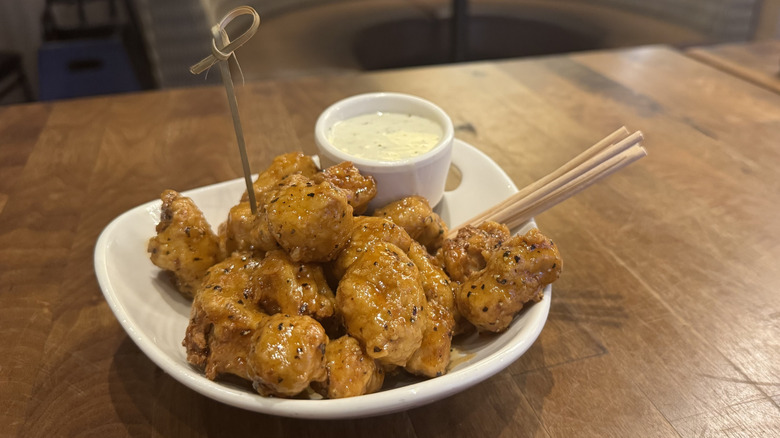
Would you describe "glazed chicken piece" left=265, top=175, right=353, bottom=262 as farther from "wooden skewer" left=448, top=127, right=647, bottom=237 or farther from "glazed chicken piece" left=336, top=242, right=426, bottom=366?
"wooden skewer" left=448, top=127, right=647, bottom=237

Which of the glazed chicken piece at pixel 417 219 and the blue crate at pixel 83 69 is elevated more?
the glazed chicken piece at pixel 417 219

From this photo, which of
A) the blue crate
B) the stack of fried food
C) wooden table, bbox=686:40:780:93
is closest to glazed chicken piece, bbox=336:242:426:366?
the stack of fried food

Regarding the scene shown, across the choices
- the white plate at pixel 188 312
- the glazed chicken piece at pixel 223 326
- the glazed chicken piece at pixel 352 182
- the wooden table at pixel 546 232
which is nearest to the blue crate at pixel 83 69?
the wooden table at pixel 546 232

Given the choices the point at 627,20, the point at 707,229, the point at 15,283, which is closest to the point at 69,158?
the point at 15,283

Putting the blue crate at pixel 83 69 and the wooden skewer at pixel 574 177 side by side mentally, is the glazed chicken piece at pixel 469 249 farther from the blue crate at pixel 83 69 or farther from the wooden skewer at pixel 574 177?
the blue crate at pixel 83 69

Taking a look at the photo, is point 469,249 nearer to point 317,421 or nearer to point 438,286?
point 438,286

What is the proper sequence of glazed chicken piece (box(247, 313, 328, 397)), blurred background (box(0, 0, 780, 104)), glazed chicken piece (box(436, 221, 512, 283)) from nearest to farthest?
glazed chicken piece (box(247, 313, 328, 397)) → glazed chicken piece (box(436, 221, 512, 283)) → blurred background (box(0, 0, 780, 104))
